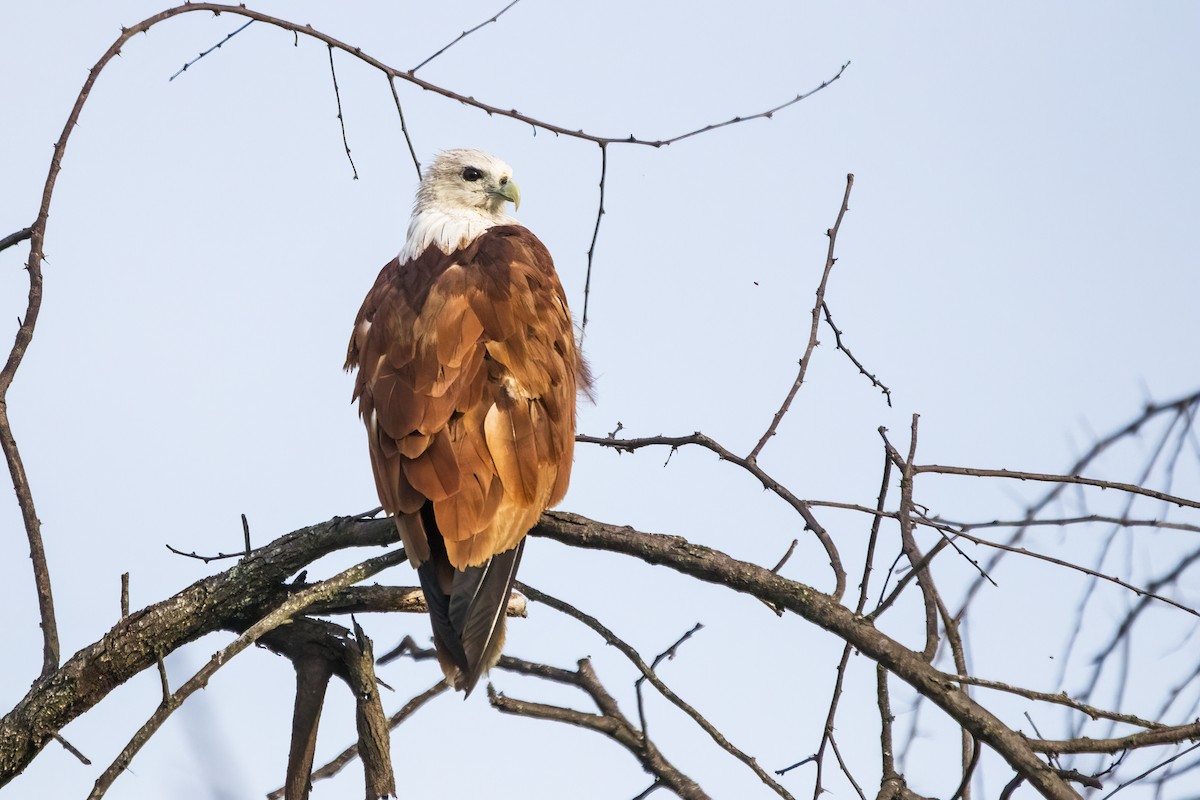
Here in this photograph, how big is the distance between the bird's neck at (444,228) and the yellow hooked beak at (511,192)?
3.6 inches

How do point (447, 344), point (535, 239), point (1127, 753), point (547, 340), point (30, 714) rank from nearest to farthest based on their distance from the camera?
point (1127, 753) → point (30, 714) → point (447, 344) → point (547, 340) → point (535, 239)

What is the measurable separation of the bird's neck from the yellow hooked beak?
91 millimetres

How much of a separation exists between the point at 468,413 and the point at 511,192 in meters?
2.02

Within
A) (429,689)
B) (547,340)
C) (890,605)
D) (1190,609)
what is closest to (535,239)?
(547,340)

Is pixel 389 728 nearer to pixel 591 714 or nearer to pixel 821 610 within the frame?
pixel 591 714

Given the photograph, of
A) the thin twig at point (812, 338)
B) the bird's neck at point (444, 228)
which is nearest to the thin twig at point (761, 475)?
the thin twig at point (812, 338)

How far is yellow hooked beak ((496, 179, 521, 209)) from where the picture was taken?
5.41m

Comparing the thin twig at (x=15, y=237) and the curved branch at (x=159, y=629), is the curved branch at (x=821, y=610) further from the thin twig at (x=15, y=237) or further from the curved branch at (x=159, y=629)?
the thin twig at (x=15, y=237)

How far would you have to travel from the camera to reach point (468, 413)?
3625 mm

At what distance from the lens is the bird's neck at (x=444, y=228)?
4.57 metres

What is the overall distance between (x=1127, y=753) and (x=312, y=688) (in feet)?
6.60

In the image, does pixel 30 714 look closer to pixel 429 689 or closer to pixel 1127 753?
pixel 429 689

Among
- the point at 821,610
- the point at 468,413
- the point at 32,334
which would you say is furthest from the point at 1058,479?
the point at 32,334

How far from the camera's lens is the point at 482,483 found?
3.47 metres
